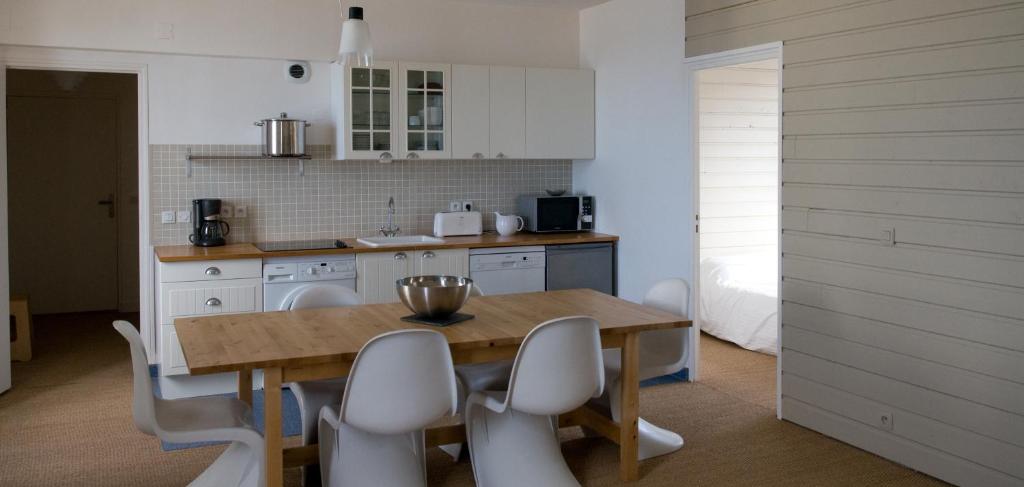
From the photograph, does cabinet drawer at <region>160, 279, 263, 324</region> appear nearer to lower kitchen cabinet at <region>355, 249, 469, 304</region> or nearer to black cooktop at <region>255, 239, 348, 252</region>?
black cooktop at <region>255, 239, 348, 252</region>

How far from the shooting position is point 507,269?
6.03 metres

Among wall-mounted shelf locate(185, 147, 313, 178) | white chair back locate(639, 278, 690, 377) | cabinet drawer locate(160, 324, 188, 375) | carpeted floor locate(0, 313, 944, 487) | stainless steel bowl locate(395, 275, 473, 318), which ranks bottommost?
carpeted floor locate(0, 313, 944, 487)

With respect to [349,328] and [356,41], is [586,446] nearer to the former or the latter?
[349,328]

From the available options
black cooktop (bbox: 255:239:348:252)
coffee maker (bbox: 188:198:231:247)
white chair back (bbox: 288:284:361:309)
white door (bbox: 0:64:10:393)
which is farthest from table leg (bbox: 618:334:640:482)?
white door (bbox: 0:64:10:393)

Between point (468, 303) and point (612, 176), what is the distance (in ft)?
7.98

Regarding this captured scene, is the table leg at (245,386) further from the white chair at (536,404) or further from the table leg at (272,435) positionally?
the white chair at (536,404)

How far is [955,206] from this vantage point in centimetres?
380

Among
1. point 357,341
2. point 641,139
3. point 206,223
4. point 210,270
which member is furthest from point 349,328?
point 641,139

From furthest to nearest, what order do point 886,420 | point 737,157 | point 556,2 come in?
1. point 737,157
2. point 556,2
3. point 886,420

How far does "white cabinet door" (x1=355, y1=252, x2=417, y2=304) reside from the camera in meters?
5.60

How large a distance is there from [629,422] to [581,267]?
2422mm

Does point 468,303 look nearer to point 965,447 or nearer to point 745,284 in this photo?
point 965,447

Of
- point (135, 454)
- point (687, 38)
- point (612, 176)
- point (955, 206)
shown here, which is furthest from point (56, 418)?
point (955, 206)

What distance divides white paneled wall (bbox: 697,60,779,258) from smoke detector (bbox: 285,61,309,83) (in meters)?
2.99
